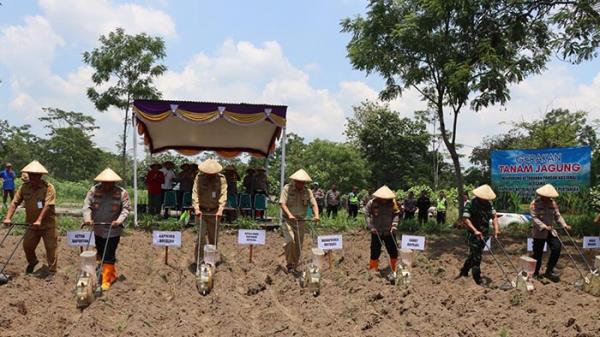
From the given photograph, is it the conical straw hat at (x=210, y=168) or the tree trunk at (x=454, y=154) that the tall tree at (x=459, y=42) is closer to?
the tree trunk at (x=454, y=154)

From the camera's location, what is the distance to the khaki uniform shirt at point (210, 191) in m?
7.77

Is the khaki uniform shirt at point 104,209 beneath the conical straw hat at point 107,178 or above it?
beneath

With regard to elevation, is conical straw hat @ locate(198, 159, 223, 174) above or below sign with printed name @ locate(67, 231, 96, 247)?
above

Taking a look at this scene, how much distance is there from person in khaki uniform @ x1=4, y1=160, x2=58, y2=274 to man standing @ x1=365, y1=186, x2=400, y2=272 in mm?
4232

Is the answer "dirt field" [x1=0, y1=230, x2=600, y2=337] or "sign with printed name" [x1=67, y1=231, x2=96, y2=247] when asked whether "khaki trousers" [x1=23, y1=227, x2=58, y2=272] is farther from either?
"sign with printed name" [x1=67, y1=231, x2=96, y2=247]

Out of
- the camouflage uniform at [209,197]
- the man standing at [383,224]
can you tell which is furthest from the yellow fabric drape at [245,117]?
the man standing at [383,224]

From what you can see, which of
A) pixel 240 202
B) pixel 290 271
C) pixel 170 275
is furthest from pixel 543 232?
pixel 240 202

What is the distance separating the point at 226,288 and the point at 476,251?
129 inches

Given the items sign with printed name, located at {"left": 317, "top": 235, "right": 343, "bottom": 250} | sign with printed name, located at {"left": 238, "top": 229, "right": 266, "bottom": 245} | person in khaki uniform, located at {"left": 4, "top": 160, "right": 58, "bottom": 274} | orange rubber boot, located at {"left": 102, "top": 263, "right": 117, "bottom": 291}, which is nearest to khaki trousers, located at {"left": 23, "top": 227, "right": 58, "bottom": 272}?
person in khaki uniform, located at {"left": 4, "top": 160, "right": 58, "bottom": 274}

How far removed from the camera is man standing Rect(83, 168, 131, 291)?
6.65 meters

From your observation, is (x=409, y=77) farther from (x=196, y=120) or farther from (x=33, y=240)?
(x=33, y=240)

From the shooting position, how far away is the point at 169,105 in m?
11.3

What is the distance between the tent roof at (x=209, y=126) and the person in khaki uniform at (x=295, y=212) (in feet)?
12.8

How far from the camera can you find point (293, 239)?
7777 millimetres
